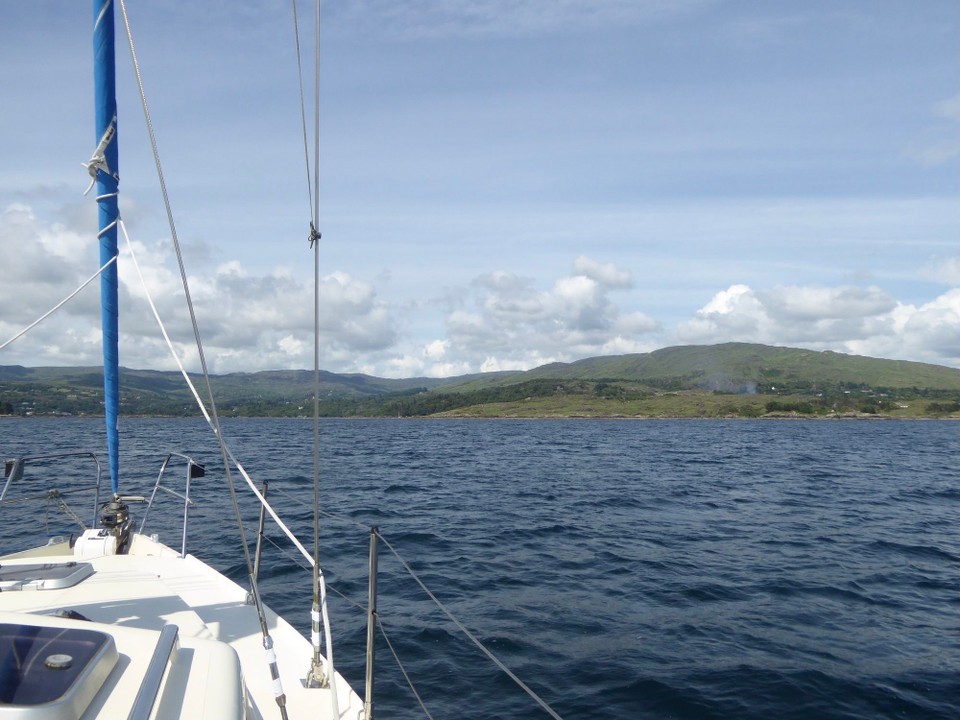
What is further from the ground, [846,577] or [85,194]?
[85,194]

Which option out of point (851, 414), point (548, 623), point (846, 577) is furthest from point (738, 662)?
point (851, 414)

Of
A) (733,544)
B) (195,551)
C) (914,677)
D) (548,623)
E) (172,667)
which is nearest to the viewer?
(172,667)

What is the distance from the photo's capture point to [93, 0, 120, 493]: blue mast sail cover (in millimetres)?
8297

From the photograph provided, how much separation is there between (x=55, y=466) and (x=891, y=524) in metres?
40.0

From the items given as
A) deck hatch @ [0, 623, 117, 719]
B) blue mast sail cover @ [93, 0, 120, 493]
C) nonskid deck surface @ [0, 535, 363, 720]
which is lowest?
nonskid deck surface @ [0, 535, 363, 720]

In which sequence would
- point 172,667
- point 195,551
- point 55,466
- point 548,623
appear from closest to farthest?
1. point 172,667
2. point 548,623
3. point 195,551
4. point 55,466

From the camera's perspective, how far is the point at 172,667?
393cm

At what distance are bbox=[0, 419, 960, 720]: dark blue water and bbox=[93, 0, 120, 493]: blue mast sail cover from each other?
3242 millimetres

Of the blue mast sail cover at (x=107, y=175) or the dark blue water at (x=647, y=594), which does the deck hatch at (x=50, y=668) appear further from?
the dark blue water at (x=647, y=594)

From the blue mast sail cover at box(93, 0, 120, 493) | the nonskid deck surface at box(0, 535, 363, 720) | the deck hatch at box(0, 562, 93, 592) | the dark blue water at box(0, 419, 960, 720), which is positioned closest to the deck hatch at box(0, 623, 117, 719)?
the nonskid deck surface at box(0, 535, 363, 720)

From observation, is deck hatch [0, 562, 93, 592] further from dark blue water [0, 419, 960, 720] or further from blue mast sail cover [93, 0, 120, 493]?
dark blue water [0, 419, 960, 720]

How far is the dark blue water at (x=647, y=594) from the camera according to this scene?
922cm

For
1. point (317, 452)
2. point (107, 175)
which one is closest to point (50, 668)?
point (317, 452)

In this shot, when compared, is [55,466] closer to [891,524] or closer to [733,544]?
[733,544]
